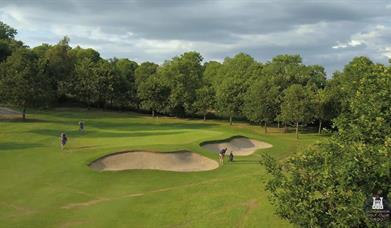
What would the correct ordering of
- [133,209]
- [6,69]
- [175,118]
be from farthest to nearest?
[175,118]
[6,69]
[133,209]

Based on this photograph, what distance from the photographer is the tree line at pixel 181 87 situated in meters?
76.9

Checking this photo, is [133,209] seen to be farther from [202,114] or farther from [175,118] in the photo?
[202,114]

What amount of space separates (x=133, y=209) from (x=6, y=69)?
183 ft

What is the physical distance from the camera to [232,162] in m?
48.1

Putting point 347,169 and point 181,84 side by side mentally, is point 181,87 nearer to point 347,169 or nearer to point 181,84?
point 181,84

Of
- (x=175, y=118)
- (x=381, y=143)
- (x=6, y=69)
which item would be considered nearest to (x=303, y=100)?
(x=175, y=118)

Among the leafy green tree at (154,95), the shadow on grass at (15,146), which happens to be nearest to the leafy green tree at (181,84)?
the leafy green tree at (154,95)

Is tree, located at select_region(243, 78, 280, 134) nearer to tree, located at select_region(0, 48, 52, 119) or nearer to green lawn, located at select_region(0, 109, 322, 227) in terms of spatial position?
green lawn, located at select_region(0, 109, 322, 227)

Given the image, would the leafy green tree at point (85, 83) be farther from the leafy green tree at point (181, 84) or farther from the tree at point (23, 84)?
the tree at point (23, 84)

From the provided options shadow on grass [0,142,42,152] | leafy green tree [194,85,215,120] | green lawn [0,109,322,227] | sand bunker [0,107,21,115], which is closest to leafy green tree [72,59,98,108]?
sand bunker [0,107,21,115]

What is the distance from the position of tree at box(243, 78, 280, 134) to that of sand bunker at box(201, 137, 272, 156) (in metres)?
22.3

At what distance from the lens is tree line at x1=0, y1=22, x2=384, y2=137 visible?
252ft

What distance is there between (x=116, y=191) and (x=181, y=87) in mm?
70566

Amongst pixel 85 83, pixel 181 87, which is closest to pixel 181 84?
pixel 181 87
